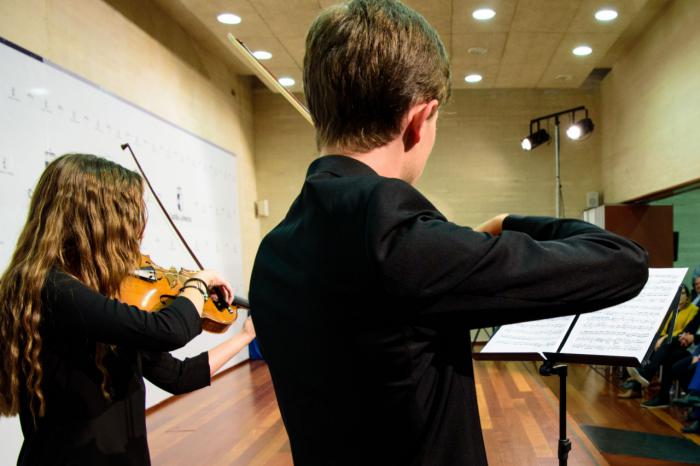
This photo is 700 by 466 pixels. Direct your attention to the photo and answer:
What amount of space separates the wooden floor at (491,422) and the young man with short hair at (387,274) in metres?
2.76

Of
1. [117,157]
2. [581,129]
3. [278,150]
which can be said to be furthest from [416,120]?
[278,150]

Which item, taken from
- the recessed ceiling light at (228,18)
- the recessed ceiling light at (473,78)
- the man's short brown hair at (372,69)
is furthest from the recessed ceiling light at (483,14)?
the man's short brown hair at (372,69)

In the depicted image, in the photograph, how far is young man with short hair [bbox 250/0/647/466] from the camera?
498 mm

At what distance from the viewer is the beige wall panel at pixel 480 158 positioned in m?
7.25

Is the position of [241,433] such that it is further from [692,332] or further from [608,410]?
[692,332]

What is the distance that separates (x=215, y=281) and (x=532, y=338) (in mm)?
932

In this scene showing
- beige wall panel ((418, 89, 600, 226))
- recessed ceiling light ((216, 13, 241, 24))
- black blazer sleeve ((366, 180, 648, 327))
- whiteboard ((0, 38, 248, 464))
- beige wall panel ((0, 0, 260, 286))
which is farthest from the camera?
beige wall panel ((418, 89, 600, 226))

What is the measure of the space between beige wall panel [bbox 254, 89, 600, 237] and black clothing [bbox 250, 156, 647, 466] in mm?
6741

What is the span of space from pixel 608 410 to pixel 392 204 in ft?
13.8

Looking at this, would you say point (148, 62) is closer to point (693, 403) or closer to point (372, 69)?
point (372, 69)

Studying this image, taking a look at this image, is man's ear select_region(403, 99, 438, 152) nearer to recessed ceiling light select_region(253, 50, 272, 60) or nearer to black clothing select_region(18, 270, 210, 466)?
black clothing select_region(18, 270, 210, 466)

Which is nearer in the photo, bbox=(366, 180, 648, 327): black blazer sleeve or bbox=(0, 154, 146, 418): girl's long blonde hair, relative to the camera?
bbox=(366, 180, 648, 327): black blazer sleeve

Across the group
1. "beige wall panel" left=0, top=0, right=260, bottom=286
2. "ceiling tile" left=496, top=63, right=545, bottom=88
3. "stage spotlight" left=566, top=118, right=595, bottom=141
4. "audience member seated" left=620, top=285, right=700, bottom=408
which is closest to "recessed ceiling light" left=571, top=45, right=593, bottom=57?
"ceiling tile" left=496, top=63, right=545, bottom=88

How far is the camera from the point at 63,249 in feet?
4.11
